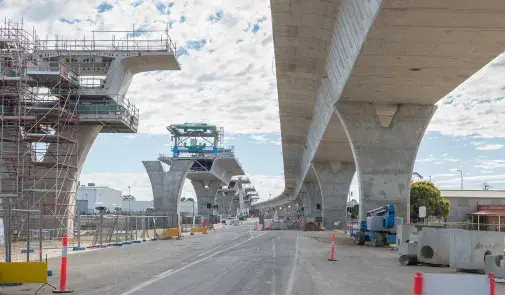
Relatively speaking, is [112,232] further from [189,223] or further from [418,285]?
[189,223]

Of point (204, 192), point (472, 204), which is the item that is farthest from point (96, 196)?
point (472, 204)

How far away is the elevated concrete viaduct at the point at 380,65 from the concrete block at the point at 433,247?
6.53 meters

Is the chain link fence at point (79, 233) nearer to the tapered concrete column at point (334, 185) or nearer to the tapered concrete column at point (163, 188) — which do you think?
the tapered concrete column at point (163, 188)

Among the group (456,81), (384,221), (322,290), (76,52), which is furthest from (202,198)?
(322,290)

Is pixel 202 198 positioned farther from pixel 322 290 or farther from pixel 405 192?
pixel 322 290

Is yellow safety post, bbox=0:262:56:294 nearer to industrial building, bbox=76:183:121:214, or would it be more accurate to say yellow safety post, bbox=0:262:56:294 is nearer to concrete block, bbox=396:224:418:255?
concrete block, bbox=396:224:418:255

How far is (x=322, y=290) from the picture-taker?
13172 millimetres

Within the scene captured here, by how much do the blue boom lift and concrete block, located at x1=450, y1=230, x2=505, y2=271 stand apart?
1027 centimetres

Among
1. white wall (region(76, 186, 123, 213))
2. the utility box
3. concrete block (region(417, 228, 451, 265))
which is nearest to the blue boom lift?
concrete block (region(417, 228, 451, 265))

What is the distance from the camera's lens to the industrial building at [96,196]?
4924 inches

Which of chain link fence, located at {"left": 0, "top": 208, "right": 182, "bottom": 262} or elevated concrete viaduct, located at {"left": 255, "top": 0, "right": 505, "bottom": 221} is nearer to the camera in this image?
elevated concrete viaduct, located at {"left": 255, "top": 0, "right": 505, "bottom": 221}

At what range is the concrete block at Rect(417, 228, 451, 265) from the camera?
2131cm

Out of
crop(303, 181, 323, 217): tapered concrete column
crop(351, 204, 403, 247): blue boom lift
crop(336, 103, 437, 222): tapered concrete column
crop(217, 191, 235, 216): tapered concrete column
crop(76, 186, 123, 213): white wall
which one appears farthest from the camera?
crop(217, 191, 235, 216): tapered concrete column

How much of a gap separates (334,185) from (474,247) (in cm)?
4481
